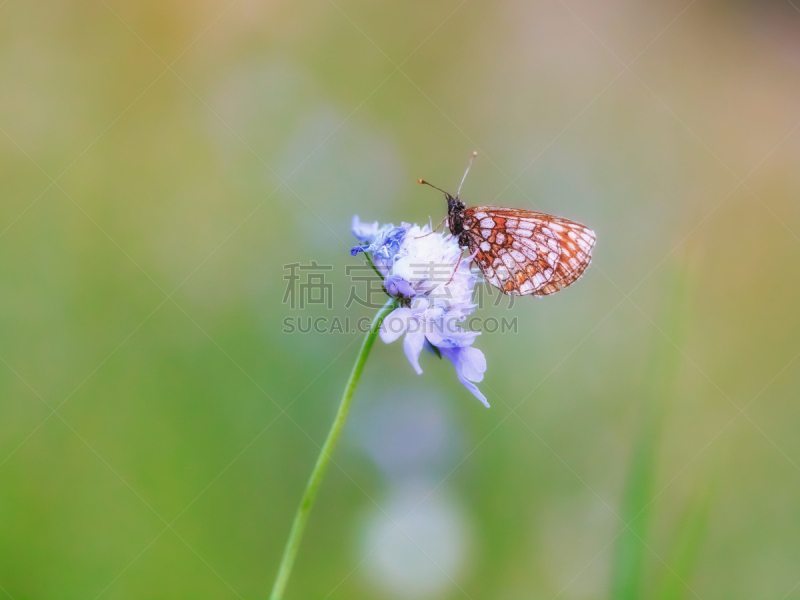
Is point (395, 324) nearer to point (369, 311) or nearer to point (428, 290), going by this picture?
point (428, 290)

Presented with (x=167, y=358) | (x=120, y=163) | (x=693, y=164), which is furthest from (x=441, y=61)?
(x=167, y=358)

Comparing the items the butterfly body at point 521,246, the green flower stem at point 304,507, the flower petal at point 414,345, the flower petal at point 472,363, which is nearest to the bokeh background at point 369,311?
the butterfly body at point 521,246

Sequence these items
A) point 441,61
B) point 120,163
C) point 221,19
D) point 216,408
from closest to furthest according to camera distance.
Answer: point 216,408 < point 120,163 < point 221,19 < point 441,61

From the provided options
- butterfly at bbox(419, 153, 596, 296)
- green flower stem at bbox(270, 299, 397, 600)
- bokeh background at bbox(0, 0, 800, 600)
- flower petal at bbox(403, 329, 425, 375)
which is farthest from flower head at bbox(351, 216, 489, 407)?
bokeh background at bbox(0, 0, 800, 600)

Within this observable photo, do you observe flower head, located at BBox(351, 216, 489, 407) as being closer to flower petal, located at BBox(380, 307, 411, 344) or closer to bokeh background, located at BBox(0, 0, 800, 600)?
flower petal, located at BBox(380, 307, 411, 344)

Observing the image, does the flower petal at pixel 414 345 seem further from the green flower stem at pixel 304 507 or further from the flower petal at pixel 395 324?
the green flower stem at pixel 304 507

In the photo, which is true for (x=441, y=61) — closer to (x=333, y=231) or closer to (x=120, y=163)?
(x=333, y=231)
